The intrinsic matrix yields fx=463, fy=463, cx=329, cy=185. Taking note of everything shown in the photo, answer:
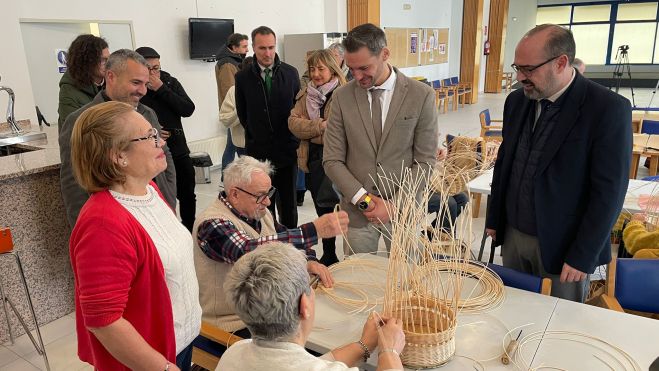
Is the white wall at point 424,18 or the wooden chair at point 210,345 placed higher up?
the white wall at point 424,18

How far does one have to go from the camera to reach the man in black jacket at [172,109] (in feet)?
10.5

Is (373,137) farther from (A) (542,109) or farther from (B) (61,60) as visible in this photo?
(B) (61,60)

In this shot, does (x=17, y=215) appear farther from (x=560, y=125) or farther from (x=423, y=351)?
(x=560, y=125)

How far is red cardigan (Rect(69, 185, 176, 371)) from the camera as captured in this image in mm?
1205

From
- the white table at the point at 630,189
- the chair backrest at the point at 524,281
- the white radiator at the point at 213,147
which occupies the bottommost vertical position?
the white radiator at the point at 213,147

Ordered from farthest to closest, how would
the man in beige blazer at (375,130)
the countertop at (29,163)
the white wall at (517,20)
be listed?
the white wall at (517,20)
the countertop at (29,163)
the man in beige blazer at (375,130)

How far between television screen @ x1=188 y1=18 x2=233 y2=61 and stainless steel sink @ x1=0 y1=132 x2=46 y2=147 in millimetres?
2657

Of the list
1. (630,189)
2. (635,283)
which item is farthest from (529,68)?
(630,189)

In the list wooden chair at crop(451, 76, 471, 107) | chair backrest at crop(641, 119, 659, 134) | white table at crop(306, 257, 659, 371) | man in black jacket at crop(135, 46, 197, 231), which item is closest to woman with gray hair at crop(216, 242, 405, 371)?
white table at crop(306, 257, 659, 371)

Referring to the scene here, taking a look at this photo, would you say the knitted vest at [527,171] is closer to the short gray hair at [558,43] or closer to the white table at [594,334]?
the short gray hair at [558,43]

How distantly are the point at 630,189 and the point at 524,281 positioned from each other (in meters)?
1.86

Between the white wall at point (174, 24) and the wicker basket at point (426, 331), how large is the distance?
170 inches

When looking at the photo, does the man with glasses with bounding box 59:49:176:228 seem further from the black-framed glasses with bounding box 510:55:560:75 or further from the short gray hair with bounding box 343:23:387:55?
the black-framed glasses with bounding box 510:55:560:75

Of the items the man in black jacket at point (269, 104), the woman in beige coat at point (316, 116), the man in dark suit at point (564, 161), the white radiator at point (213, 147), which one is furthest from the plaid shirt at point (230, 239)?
the white radiator at point (213, 147)
